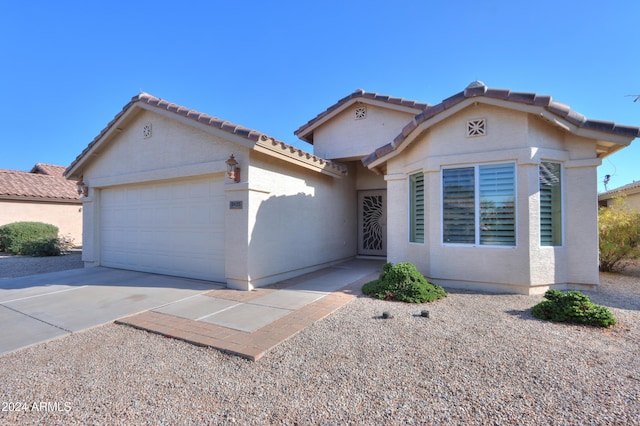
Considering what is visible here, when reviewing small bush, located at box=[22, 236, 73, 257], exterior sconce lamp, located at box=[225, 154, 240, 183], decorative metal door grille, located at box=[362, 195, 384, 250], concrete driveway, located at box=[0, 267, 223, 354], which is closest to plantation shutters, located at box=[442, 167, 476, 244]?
exterior sconce lamp, located at box=[225, 154, 240, 183]

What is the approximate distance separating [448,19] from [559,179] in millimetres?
5886

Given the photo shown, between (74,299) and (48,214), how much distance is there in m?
16.1

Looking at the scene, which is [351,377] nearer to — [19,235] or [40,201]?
[19,235]

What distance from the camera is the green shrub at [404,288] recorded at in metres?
6.24

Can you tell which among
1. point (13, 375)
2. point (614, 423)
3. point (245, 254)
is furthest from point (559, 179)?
point (13, 375)

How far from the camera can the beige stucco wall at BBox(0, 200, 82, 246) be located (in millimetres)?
17031

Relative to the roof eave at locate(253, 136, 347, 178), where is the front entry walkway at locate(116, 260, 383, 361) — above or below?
below

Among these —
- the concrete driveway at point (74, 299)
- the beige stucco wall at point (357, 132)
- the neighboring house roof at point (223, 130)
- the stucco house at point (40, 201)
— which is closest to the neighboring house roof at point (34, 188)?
the stucco house at point (40, 201)

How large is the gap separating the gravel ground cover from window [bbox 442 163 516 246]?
2397 mm

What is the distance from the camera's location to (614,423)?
8.42 ft

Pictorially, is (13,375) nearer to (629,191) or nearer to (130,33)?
(130,33)

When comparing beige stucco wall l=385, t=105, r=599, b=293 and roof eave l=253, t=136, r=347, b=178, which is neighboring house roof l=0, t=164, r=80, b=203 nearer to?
→ roof eave l=253, t=136, r=347, b=178

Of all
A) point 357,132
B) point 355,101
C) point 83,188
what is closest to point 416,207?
point 357,132

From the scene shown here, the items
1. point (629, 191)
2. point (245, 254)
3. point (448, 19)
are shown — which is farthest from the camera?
point (629, 191)
